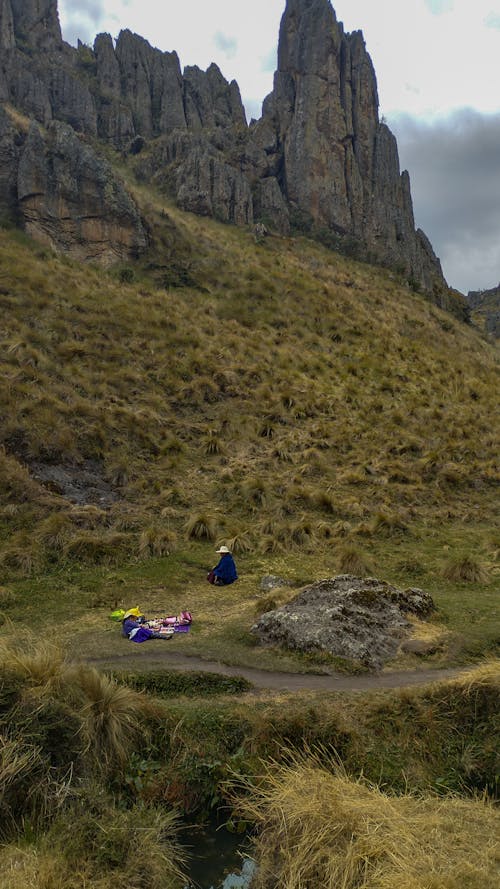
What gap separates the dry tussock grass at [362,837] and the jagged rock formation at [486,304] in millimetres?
84127

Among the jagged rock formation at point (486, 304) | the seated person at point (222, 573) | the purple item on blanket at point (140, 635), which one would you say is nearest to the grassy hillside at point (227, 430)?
the seated person at point (222, 573)

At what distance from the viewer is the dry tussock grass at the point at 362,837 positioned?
4379 mm

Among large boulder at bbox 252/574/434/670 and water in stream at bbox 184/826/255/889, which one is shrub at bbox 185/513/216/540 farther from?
water in stream at bbox 184/826/255/889

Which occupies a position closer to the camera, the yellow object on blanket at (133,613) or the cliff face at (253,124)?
the yellow object on blanket at (133,613)

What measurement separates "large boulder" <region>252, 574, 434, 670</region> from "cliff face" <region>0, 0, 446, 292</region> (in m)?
42.5

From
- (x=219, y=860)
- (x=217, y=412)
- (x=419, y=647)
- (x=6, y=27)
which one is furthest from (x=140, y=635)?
(x=6, y=27)

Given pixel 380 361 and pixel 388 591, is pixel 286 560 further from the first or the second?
pixel 380 361

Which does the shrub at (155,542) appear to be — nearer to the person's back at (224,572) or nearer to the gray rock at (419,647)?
the person's back at (224,572)

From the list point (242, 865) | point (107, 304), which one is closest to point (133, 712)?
point (242, 865)

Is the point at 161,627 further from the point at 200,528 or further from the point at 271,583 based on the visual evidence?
the point at 200,528

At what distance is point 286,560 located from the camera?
14422 millimetres

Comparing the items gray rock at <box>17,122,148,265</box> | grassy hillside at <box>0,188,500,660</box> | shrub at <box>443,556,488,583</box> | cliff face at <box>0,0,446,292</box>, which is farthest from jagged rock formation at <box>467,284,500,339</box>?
shrub at <box>443,556,488,583</box>

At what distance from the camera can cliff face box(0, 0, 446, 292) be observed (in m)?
49.8

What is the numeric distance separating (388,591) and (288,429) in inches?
524
